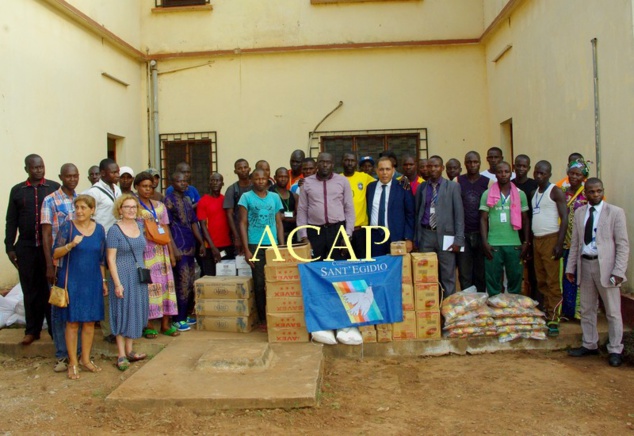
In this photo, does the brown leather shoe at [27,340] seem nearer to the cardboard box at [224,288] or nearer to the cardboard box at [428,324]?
the cardboard box at [224,288]

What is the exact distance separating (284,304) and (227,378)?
122 centimetres

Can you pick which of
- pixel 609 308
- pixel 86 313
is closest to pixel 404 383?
pixel 609 308

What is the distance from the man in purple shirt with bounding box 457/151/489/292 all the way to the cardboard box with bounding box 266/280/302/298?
182cm

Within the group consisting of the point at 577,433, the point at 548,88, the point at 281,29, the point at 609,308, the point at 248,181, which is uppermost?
the point at 281,29

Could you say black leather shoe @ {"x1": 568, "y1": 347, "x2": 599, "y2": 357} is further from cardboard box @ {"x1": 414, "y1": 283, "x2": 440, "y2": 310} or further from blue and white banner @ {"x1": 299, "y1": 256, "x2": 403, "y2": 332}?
blue and white banner @ {"x1": 299, "y1": 256, "x2": 403, "y2": 332}

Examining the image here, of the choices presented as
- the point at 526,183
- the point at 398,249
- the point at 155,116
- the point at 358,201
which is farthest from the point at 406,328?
the point at 155,116

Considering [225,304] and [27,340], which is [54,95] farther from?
[225,304]

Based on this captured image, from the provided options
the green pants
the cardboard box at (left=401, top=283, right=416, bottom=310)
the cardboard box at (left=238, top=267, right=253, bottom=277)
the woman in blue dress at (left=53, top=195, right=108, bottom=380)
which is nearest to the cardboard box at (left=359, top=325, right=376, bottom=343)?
the cardboard box at (left=401, top=283, right=416, bottom=310)

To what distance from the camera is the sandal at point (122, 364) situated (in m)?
5.59

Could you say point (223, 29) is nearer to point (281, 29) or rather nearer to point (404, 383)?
point (281, 29)

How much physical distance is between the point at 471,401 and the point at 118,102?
8.48m

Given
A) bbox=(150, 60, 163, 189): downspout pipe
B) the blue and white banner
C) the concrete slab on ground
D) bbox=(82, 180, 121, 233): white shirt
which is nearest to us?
the concrete slab on ground

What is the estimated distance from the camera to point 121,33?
10.7m

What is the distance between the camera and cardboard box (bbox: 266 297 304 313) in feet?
19.4
